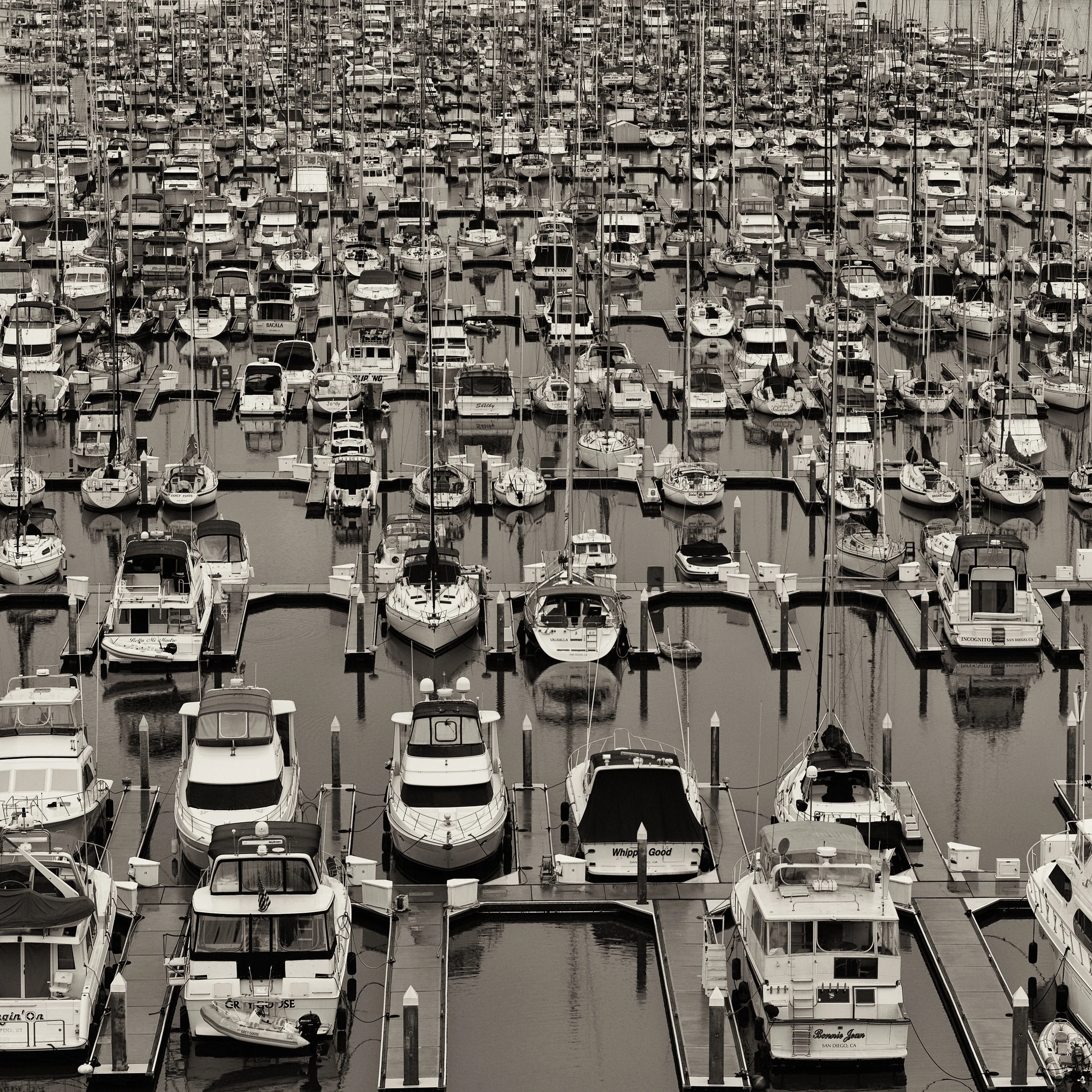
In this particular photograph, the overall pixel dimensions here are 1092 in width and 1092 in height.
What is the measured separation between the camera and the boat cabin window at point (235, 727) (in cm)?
4584

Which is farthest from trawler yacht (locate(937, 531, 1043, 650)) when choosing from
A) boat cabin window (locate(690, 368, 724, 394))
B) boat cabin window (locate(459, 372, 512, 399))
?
boat cabin window (locate(459, 372, 512, 399))

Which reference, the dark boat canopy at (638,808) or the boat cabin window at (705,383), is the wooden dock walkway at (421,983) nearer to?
the dark boat canopy at (638,808)

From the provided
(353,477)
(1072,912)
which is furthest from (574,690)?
(1072,912)

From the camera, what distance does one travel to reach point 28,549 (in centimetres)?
6144

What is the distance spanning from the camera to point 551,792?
48312 millimetres

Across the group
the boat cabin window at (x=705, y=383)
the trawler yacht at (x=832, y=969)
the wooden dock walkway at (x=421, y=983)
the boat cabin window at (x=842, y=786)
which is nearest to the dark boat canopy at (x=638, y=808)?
the boat cabin window at (x=842, y=786)

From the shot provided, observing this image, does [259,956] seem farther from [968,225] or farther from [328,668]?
[968,225]

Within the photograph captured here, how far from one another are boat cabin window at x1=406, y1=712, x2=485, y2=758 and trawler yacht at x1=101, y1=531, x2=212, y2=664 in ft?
35.9

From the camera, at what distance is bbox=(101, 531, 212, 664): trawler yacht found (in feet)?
182

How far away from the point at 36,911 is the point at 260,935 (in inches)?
134

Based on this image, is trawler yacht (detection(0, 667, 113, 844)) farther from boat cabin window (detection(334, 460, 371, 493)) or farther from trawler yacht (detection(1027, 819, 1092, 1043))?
boat cabin window (detection(334, 460, 371, 493))

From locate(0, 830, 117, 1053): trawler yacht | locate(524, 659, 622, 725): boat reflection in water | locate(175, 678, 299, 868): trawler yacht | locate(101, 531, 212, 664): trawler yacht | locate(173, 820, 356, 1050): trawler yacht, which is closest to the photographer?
locate(0, 830, 117, 1053): trawler yacht

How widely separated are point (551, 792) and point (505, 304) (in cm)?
4776

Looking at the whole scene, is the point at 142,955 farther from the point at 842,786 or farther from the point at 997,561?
the point at 997,561
